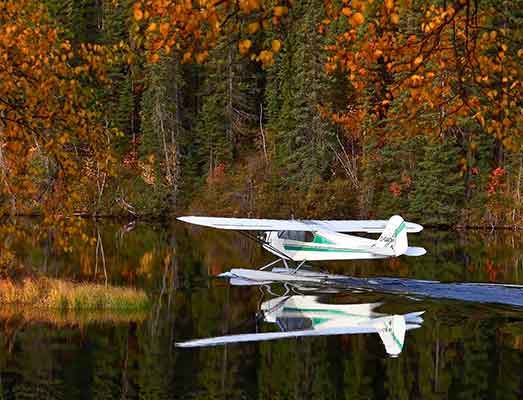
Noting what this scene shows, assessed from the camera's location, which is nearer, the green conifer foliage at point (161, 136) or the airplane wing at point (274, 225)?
the airplane wing at point (274, 225)

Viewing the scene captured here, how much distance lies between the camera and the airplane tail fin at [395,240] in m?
22.2

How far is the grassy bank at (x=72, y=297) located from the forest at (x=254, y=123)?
358cm

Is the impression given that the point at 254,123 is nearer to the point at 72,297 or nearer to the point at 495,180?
the point at 495,180

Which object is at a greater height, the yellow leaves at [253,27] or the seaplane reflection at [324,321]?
the yellow leaves at [253,27]

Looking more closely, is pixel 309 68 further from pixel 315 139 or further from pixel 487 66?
pixel 487 66

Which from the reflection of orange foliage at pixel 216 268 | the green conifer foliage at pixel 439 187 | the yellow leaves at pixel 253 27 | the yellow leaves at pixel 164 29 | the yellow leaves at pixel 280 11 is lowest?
the reflection of orange foliage at pixel 216 268

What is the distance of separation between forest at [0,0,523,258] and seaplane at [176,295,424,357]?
390cm

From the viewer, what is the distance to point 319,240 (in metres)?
23.5

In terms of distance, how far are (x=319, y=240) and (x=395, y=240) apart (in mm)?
2372

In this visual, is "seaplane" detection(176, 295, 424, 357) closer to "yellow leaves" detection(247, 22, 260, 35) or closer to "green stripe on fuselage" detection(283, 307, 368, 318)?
"green stripe on fuselage" detection(283, 307, 368, 318)

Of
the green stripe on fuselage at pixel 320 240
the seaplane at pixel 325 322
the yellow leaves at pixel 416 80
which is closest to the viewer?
the yellow leaves at pixel 416 80

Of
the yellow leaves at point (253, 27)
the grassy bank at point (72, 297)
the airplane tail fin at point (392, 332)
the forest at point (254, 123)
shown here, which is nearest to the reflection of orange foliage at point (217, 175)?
the forest at point (254, 123)

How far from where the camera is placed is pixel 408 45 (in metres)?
6.17

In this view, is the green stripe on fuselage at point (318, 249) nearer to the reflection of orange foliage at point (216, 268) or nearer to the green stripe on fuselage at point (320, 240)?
the green stripe on fuselage at point (320, 240)
